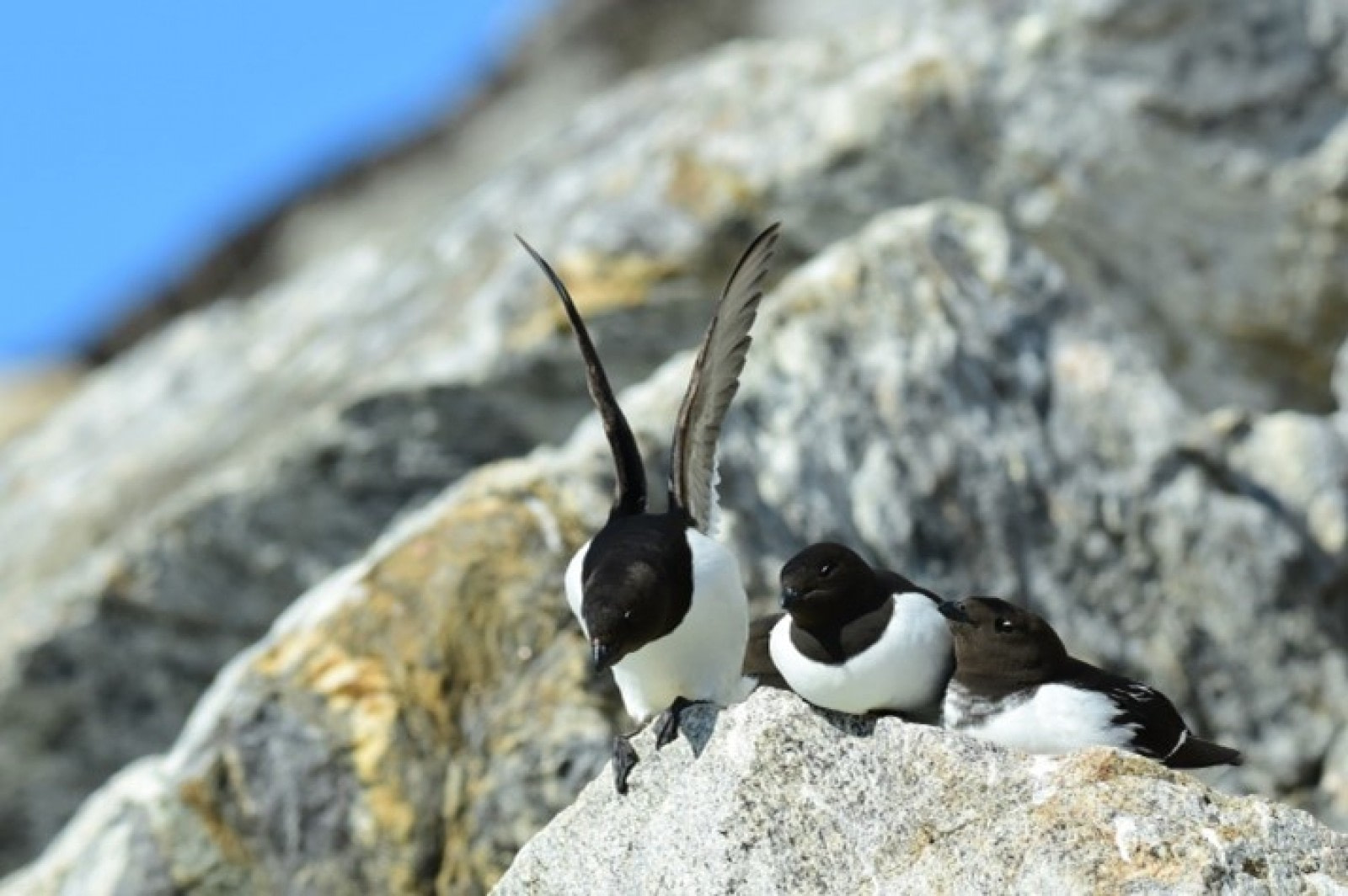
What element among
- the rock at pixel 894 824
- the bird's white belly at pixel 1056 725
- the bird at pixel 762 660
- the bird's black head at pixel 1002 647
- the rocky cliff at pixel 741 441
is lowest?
the rocky cliff at pixel 741 441

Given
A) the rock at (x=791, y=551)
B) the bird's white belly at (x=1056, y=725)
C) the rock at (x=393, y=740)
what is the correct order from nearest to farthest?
the bird's white belly at (x=1056, y=725) → the rock at (x=393, y=740) → the rock at (x=791, y=551)

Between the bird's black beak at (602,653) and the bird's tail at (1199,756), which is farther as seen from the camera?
the bird's tail at (1199,756)

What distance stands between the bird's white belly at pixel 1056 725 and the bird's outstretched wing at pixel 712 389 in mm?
1489

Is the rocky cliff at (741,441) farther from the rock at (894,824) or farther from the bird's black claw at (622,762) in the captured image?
the rock at (894,824)

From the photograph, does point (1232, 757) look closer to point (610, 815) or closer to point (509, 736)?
point (610, 815)

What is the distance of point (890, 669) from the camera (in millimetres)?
6773

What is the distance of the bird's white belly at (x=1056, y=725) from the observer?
682 cm

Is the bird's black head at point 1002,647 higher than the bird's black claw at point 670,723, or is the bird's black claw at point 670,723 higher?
the bird's black claw at point 670,723

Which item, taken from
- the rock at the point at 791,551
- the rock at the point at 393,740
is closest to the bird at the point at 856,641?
the rock at the point at 791,551

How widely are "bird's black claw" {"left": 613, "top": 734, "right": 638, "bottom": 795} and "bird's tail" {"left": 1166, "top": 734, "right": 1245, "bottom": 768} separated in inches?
60.3

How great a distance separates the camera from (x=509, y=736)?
895 centimetres

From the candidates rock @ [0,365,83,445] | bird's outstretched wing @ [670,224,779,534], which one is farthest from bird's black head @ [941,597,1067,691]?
rock @ [0,365,83,445]

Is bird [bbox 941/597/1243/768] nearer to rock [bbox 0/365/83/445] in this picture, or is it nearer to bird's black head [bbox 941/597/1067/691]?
bird's black head [bbox 941/597/1067/691]

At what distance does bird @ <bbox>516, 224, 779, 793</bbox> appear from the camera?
6980 millimetres
